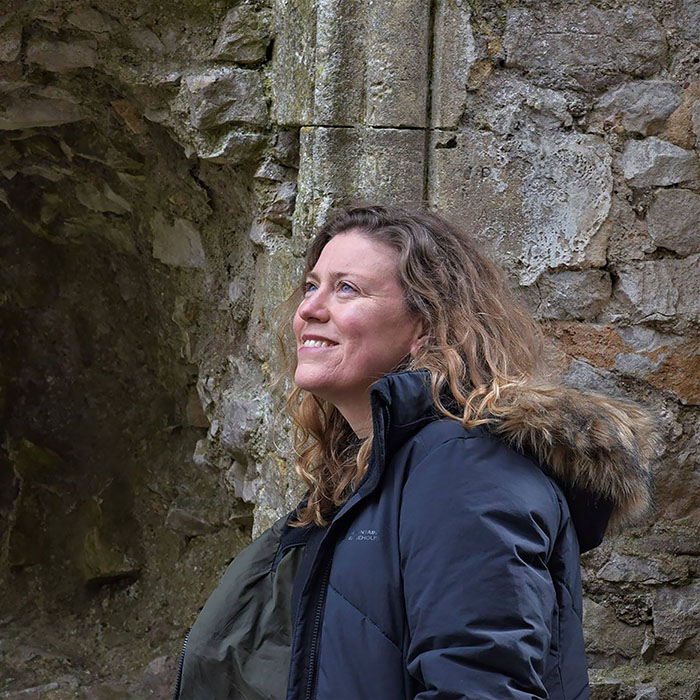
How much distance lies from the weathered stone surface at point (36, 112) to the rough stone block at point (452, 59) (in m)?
1.14

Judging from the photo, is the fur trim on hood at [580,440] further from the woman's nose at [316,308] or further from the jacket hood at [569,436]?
the woman's nose at [316,308]

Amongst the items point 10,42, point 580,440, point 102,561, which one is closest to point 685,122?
point 580,440

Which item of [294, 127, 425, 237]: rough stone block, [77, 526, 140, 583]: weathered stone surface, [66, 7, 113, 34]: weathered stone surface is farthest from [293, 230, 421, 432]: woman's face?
[77, 526, 140, 583]: weathered stone surface

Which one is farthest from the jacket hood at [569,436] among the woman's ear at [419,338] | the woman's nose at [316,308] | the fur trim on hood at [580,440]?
the woman's nose at [316,308]

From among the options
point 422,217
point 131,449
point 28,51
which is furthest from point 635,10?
point 131,449

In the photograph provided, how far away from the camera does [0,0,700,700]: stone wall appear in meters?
2.44

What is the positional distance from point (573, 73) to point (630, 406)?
1096 mm

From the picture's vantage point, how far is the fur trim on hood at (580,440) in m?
1.41

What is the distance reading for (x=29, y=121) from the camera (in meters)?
3.00

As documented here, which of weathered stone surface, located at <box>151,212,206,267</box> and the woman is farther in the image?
weathered stone surface, located at <box>151,212,206,267</box>

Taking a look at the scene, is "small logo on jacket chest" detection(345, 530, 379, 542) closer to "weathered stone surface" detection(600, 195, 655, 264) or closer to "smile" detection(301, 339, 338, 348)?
"smile" detection(301, 339, 338, 348)

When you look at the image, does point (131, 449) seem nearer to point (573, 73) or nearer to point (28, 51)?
point (28, 51)

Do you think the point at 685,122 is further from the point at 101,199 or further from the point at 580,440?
the point at 101,199

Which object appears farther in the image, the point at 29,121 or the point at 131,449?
the point at 131,449
